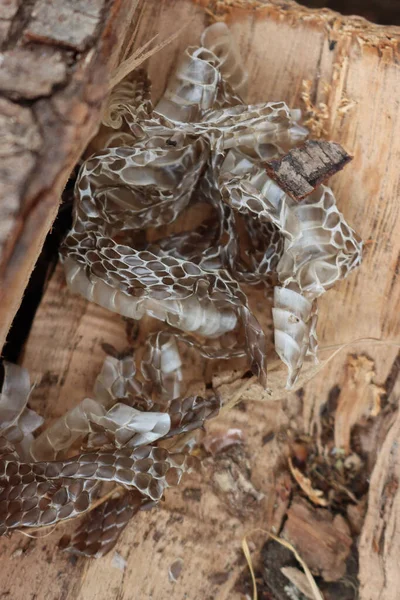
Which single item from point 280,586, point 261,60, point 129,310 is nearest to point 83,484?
A: point 129,310

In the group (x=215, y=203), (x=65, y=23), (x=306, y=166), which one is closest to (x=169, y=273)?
(x=215, y=203)

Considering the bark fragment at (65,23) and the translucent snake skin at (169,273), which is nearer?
the bark fragment at (65,23)

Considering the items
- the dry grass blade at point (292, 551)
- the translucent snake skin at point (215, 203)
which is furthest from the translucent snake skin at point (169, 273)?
the dry grass blade at point (292, 551)

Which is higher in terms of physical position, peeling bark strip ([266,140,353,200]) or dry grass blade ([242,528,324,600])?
peeling bark strip ([266,140,353,200])

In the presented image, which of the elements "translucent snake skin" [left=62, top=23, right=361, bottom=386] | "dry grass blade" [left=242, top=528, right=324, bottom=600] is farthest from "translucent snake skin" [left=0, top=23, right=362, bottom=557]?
"dry grass blade" [left=242, top=528, right=324, bottom=600]

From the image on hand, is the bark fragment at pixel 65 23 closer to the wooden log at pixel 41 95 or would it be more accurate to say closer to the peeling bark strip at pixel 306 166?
the wooden log at pixel 41 95

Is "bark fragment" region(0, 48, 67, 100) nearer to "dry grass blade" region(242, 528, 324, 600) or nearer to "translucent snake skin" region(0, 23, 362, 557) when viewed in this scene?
"translucent snake skin" region(0, 23, 362, 557)
